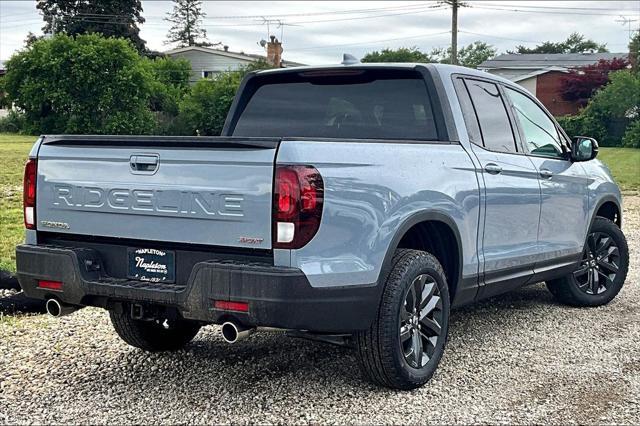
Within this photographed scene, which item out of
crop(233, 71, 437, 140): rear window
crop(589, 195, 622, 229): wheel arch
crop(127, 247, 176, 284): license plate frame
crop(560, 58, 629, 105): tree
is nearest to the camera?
crop(127, 247, 176, 284): license plate frame

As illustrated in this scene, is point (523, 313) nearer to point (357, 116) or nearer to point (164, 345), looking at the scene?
point (357, 116)

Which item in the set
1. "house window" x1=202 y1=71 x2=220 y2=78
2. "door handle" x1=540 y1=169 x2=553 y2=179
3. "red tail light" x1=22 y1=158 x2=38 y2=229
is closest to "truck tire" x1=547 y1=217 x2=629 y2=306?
"door handle" x1=540 y1=169 x2=553 y2=179

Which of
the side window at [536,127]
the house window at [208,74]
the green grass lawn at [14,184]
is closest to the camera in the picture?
the side window at [536,127]

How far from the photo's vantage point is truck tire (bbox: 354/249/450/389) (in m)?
4.38

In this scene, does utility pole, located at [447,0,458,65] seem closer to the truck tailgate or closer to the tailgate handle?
the truck tailgate

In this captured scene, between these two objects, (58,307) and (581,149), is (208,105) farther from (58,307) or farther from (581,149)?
(58,307)

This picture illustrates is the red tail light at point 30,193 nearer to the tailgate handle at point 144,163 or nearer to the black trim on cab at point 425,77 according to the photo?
the tailgate handle at point 144,163

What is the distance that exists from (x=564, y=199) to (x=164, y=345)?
10.8 feet

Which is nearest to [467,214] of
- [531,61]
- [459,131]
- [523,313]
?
[459,131]

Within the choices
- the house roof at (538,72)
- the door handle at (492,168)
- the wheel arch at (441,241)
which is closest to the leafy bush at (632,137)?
the house roof at (538,72)

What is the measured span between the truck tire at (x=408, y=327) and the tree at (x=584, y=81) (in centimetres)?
5708

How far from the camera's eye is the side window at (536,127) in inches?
244

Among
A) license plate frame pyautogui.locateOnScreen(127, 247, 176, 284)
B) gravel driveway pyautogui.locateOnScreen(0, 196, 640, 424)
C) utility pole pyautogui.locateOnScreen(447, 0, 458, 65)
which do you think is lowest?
gravel driveway pyautogui.locateOnScreen(0, 196, 640, 424)

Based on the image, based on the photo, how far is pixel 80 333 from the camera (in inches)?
235
